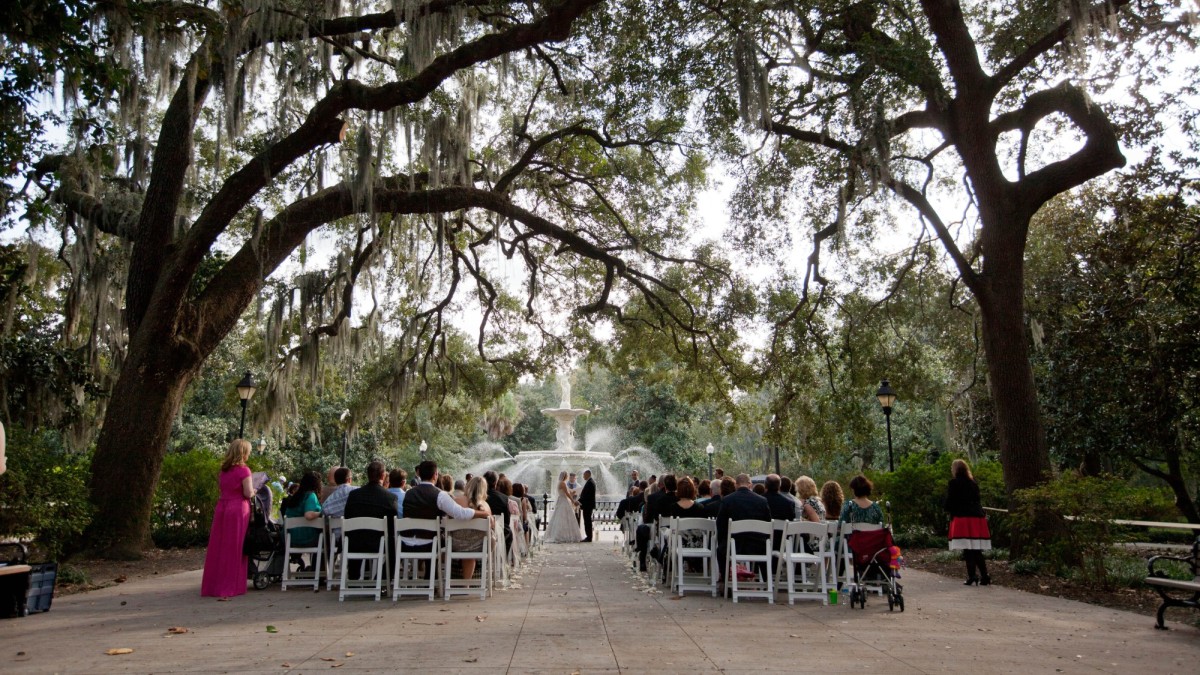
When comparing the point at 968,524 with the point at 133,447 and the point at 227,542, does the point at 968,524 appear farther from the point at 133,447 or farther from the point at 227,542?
the point at 133,447

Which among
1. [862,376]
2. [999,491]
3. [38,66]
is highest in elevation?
[38,66]

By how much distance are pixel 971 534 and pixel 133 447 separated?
36.5 feet

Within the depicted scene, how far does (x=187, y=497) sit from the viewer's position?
14648 mm

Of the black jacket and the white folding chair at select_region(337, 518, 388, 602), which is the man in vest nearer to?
the white folding chair at select_region(337, 518, 388, 602)

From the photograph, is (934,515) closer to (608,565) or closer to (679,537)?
(608,565)

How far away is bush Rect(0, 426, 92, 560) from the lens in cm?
876

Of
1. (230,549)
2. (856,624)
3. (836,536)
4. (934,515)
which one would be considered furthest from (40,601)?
(934,515)

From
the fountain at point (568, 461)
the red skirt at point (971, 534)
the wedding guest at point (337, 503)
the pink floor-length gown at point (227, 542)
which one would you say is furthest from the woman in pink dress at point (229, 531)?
the fountain at point (568, 461)

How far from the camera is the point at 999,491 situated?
14.5 meters

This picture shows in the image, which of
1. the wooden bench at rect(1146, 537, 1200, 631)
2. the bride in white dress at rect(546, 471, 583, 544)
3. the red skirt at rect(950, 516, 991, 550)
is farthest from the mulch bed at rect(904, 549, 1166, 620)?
the bride in white dress at rect(546, 471, 583, 544)

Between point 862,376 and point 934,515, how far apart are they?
309 centimetres

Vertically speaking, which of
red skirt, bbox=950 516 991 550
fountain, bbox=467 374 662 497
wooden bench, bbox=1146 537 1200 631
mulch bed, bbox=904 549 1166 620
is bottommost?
mulch bed, bbox=904 549 1166 620

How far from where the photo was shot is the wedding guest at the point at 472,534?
845 cm

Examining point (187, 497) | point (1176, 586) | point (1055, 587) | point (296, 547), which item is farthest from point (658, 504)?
point (187, 497)
